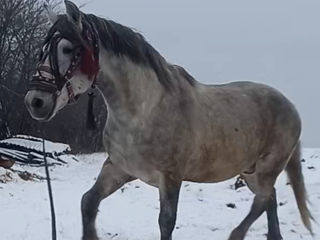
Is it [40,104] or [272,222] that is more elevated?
[40,104]

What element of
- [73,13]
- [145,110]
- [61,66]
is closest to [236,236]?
[145,110]

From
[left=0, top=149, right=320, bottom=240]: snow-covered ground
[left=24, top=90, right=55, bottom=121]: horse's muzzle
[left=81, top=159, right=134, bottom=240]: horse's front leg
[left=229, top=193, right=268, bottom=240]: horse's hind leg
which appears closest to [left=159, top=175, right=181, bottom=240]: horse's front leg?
[left=81, top=159, right=134, bottom=240]: horse's front leg

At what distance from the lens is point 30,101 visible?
4152 millimetres

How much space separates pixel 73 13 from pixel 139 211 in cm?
515

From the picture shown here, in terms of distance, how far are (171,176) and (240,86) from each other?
63.0 inches

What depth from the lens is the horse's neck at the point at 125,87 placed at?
4.69m

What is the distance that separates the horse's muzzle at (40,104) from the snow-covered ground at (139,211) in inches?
113

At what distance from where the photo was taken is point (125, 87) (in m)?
4.77

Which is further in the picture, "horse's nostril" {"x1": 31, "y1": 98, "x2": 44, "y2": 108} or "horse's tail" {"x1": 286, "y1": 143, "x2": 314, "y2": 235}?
"horse's tail" {"x1": 286, "y1": 143, "x2": 314, "y2": 235}

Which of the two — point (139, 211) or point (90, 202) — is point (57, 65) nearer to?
point (90, 202)

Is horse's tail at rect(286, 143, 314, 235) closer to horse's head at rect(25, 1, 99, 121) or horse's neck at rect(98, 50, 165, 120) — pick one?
horse's neck at rect(98, 50, 165, 120)

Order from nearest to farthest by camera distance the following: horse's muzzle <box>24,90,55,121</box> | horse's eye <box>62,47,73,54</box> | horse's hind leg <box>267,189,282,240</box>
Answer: horse's muzzle <box>24,90,55,121</box> → horse's eye <box>62,47,73,54</box> → horse's hind leg <box>267,189,282,240</box>

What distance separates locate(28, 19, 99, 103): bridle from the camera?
421 centimetres

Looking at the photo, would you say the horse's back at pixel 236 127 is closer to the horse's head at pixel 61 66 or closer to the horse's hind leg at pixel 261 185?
the horse's hind leg at pixel 261 185
